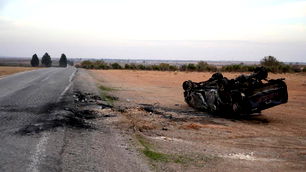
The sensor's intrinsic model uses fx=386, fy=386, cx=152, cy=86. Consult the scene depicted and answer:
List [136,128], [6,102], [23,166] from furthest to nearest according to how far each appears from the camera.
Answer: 1. [6,102]
2. [136,128]
3. [23,166]

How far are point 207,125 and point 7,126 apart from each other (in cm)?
530

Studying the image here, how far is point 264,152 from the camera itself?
775 centimetres

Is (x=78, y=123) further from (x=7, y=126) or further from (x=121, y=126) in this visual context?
(x=7, y=126)

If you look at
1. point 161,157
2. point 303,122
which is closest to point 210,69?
point 303,122

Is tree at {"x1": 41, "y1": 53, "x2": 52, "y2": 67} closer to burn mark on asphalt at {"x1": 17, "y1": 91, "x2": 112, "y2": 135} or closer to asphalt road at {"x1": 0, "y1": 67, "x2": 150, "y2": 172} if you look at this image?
burn mark on asphalt at {"x1": 17, "y1": 91, "x2": 112, "y2": 135}

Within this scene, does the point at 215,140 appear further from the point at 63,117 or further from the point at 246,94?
the point at 63,117

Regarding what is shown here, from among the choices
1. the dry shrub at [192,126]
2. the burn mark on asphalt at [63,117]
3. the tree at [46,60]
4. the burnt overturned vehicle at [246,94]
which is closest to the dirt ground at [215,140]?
the dry shrub at [192,126]

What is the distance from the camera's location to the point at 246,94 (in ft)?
38.9

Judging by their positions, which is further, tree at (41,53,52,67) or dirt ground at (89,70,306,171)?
tree at (41,53,52,67)

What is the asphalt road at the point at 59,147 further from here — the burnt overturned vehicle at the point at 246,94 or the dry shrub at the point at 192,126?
the burnt overturned vehicle at the point at 246,94

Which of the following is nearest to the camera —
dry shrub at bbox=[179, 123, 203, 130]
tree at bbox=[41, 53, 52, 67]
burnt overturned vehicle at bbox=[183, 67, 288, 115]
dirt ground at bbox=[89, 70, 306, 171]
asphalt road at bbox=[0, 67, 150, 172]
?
asphalt road at bbox=[0, 67, 150, 172]

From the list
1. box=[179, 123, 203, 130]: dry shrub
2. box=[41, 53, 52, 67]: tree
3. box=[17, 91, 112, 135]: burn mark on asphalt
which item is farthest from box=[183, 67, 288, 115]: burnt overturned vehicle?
box=[41, 53, 52, 67]: tree

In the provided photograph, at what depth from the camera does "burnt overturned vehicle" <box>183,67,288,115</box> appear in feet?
38.9

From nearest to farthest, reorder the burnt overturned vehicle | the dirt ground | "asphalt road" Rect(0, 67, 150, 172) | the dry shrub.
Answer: "asphalt road" Rect(0, 67, 150, 172) < the dirt ground < the dry shrub < the burnt overturned vehicle
